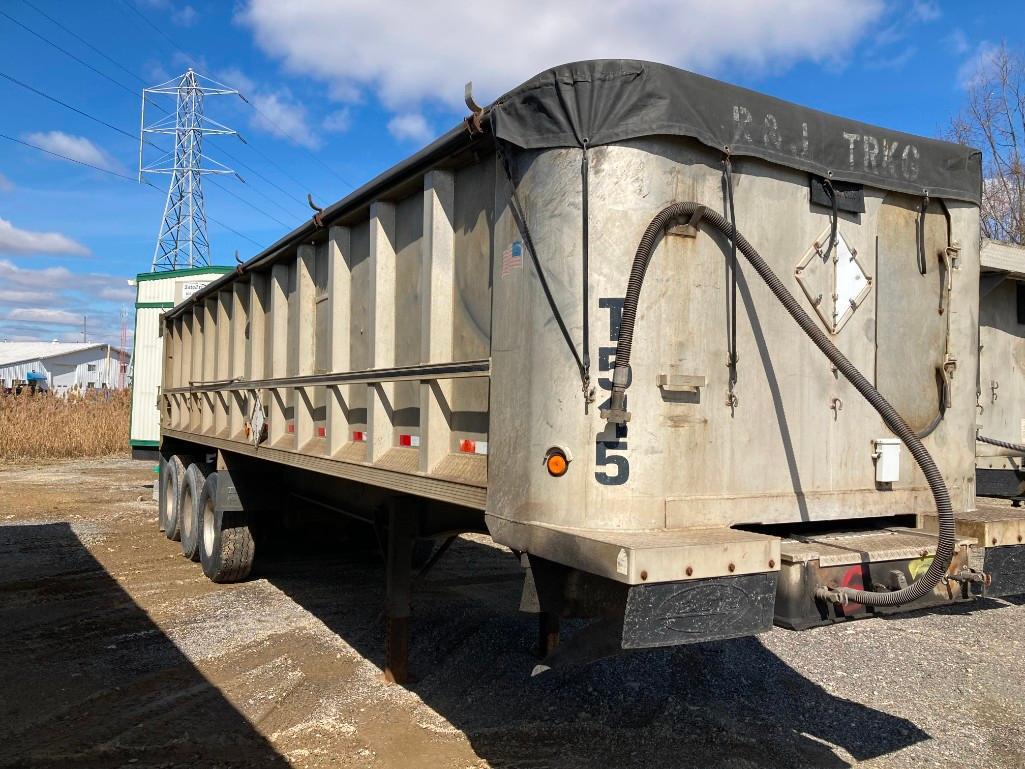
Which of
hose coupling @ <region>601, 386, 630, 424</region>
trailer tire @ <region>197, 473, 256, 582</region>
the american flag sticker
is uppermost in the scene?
the american flag sticker

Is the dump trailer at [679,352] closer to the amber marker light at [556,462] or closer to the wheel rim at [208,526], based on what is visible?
the amber marker light at [556,462]

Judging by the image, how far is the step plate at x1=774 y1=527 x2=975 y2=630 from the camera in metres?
3.14

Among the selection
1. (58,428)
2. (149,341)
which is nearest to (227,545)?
(149,341)

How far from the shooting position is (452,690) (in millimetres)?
5238

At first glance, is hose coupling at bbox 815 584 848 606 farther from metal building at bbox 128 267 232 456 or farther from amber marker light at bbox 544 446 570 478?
metal building at bbox 128 267 232 456

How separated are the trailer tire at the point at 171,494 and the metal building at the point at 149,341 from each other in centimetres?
335

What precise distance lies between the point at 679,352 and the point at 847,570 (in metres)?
1.05

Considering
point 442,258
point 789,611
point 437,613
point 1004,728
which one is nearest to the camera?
point 789,611

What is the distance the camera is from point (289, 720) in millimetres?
4707

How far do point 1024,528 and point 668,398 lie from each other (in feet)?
6.06

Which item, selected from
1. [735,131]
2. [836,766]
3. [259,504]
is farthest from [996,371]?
[259,504]

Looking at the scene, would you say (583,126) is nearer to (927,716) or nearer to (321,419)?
(321,419)

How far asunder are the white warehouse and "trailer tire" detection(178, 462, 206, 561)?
60672mm

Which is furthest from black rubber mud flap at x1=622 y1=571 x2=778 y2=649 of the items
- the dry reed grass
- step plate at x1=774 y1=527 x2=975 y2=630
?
the dry reed grass
